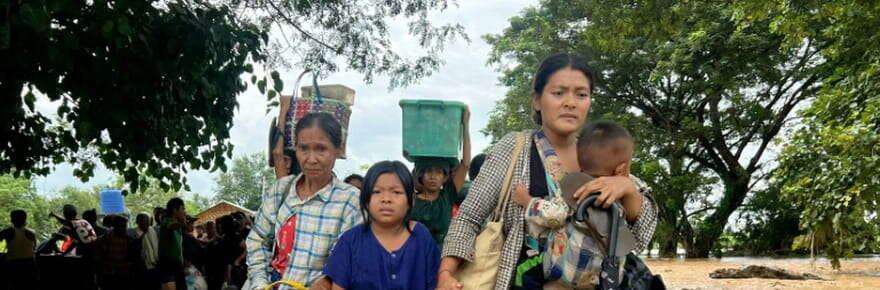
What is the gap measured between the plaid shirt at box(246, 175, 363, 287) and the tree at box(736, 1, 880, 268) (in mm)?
6723

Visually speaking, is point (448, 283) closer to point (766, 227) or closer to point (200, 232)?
point (200, 232)

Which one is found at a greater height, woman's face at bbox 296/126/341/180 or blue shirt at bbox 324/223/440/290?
woman's face at bbox 296/126/341/180

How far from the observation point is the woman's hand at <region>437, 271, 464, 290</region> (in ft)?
7.59

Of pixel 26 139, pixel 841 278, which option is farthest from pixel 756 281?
pixel 26 139

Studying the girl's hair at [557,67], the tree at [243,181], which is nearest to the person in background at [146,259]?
the girl's hair at [557,67]

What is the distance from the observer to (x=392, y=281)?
272 centimetres

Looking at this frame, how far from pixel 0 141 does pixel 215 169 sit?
1923 mm

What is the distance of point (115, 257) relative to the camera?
27.6 ft

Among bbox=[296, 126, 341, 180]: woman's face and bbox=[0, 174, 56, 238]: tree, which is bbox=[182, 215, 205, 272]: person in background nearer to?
bbox=[296, 126, 341, 180]: woman's face

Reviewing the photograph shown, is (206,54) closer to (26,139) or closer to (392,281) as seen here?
(26,139)

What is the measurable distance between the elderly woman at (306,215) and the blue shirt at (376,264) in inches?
9.7

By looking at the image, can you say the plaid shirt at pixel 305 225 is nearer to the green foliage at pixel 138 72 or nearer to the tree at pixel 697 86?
the green foliage at pixel 138 72

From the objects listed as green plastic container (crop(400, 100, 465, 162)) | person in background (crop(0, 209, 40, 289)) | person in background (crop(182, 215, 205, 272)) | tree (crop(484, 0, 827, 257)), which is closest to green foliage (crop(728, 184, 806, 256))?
tree (crop(484, 0, 827, 257))

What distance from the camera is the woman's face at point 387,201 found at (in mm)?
2744
